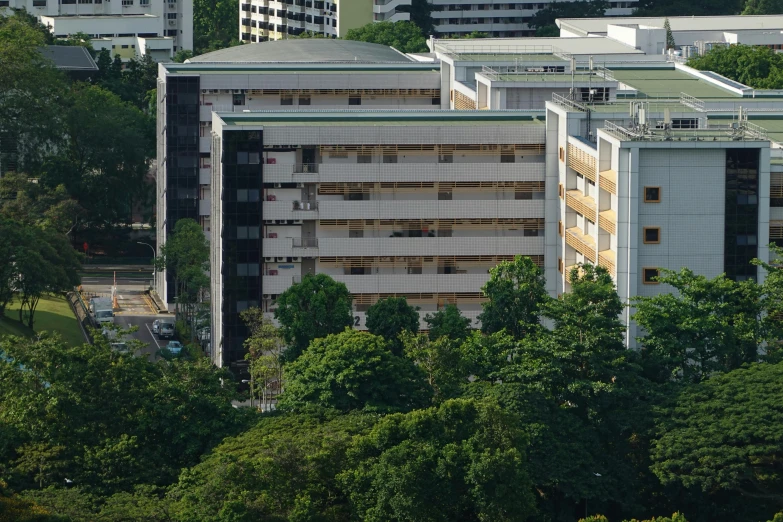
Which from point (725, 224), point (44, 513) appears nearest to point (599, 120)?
point (725, 224)

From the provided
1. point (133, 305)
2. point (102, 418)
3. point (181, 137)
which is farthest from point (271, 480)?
point (133, 305)

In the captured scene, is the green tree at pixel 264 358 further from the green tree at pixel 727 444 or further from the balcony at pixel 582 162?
the green tree at pixel 727 444

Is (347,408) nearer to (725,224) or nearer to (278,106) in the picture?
(725,224)

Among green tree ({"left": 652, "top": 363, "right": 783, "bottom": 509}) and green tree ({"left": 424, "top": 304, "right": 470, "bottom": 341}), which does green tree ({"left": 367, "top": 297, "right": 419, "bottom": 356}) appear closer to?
green tree ({"left": 424, "top": 304, "right": 470, "bottom": 341})

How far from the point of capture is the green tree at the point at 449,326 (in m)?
105

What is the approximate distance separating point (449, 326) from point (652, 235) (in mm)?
11732

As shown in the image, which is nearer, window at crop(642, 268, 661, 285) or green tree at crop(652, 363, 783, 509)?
green tree at crop(652, 363, 783, 509)

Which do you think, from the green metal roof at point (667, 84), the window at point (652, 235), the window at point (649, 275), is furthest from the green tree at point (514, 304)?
the green metal roof at point (667, 84)

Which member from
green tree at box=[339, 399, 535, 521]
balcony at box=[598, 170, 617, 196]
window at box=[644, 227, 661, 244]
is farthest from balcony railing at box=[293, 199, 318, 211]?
green tree at box=[339, 399, 535, 521]

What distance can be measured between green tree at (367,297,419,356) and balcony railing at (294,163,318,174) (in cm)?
1679

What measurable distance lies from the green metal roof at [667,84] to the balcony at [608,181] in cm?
2931

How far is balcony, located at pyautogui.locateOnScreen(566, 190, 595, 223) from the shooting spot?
11275 cm

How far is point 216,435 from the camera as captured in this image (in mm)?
90250

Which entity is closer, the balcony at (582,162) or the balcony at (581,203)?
the balcony at (582,162)
